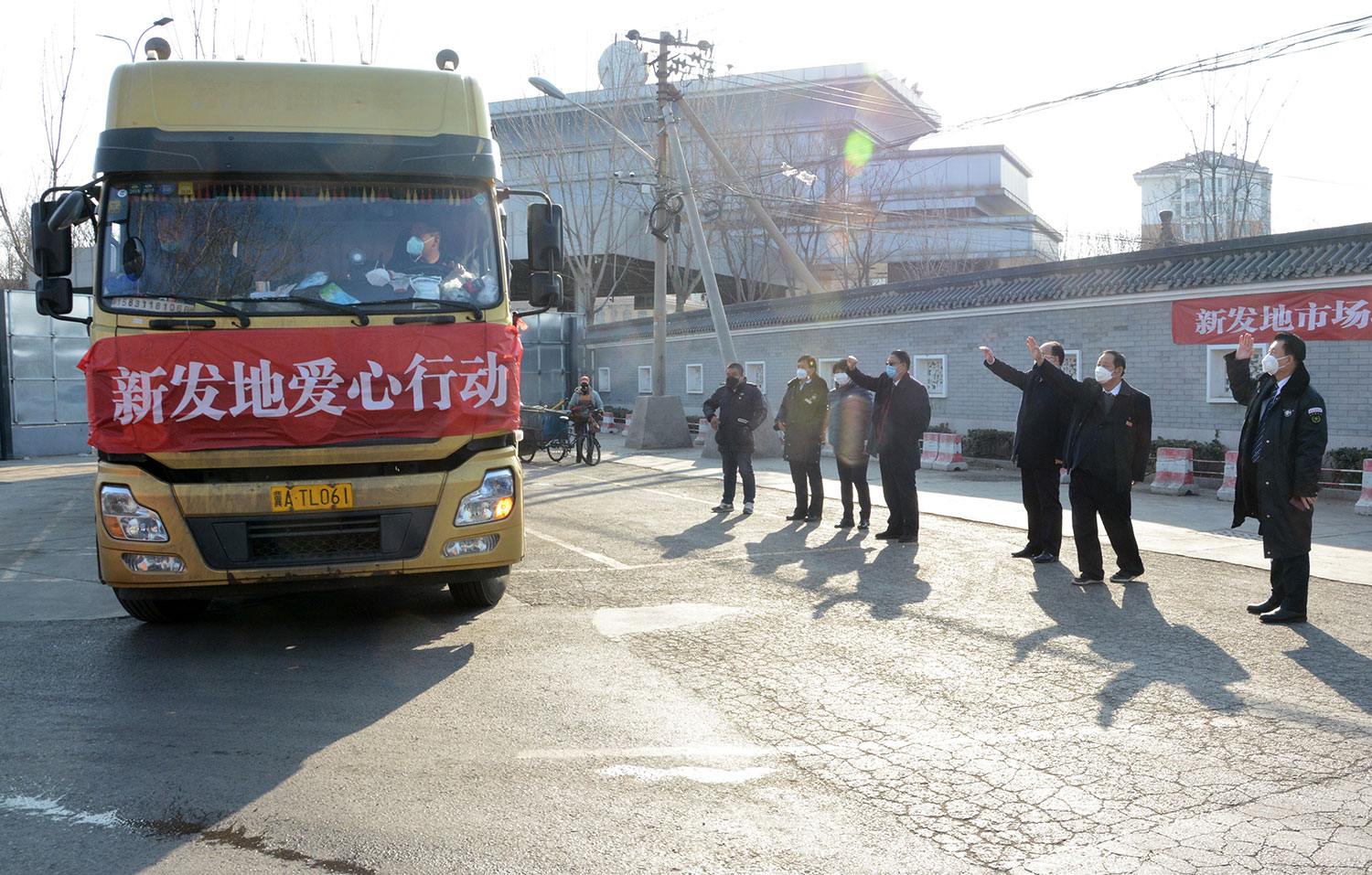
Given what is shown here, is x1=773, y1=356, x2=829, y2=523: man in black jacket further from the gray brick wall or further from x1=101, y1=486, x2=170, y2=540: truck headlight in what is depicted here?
the gray brick wall

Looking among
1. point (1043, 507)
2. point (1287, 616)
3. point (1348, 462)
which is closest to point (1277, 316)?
point (1348, 462)

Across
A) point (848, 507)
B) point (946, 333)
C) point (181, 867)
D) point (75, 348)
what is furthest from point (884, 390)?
point (75, 348)

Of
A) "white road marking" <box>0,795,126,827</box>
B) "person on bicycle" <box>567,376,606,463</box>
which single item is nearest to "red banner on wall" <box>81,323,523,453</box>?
"white road marking" <box>0,795,126,827</box>

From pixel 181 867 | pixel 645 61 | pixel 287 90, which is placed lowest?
pixel 181 867

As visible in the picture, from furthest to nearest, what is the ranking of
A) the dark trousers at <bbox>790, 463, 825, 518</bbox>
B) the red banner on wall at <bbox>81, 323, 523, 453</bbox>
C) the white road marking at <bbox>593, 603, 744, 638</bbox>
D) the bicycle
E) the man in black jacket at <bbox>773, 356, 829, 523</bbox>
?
the bicycle
the dark trousers at <bbox>790, 463, 825, 518</bbox>
the man in black jacket at <bbox>773, 356, 829, 523</bbox>
the white road marking at <bbox>593, 603, 744, 638</bbox>
the red banner on wall at <bbox>81, 323, 523, 453</bbox>

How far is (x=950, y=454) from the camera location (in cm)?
1878

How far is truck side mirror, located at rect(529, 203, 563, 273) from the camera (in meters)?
6.64

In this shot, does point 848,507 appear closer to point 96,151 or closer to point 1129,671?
point 1129,671

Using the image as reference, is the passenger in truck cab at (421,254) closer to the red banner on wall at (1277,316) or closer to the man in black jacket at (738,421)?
the man in black jacket at (738,421)

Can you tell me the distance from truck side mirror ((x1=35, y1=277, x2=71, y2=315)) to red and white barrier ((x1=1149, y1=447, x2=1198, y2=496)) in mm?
13510

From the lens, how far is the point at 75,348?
917 inches

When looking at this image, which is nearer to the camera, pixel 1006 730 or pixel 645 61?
pixel 1006 730

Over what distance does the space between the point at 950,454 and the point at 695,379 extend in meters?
14.4

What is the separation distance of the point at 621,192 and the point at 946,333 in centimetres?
2009
